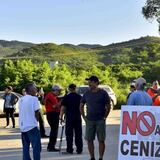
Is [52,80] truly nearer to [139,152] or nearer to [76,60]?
[139,152]

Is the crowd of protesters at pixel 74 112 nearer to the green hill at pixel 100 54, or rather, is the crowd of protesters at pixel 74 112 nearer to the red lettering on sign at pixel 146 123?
the red lettering on sign at pixel 146 123

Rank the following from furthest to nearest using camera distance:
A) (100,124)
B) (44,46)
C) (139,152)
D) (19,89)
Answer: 1. (44,46)
2. (19,89)
3. (100,124)
4. (139,152)

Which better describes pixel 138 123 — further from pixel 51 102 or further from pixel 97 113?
pixel 51 102

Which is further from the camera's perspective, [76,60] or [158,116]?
[76,60]

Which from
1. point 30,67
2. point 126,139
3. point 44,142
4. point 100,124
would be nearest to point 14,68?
point 30,67

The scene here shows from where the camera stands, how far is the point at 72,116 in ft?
47.0

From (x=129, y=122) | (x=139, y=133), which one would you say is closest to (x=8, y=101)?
(x=129, y=122)

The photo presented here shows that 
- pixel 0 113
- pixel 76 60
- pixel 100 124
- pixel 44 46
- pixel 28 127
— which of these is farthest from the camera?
pixel 44 46

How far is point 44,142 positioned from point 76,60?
77.4 m

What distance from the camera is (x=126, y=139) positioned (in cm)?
987

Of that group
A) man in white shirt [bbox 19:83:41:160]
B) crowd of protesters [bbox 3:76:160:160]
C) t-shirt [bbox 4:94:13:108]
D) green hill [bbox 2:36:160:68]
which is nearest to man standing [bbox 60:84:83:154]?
crowd of protesters [bbox 3:76:160:160]

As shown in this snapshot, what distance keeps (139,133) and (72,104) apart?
4.61 meters

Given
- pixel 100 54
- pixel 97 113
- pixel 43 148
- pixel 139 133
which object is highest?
pixel 100 54

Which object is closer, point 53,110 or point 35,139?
point 35,139
